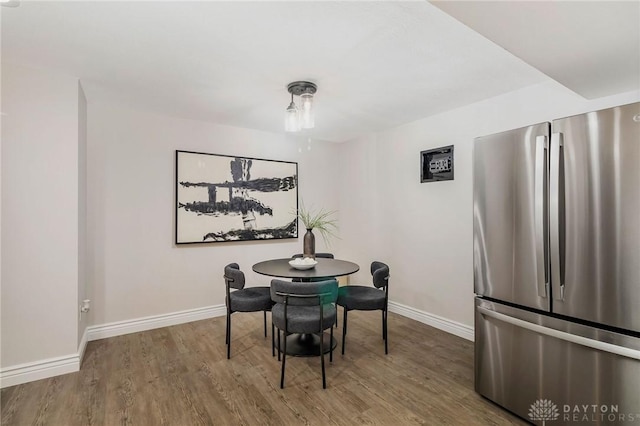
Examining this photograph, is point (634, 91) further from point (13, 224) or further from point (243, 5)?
point (13, 224)

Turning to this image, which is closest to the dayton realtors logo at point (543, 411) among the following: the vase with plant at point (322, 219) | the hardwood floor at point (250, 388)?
the hardwood floor at point (250, 388)

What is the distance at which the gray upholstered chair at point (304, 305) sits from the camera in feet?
7.84

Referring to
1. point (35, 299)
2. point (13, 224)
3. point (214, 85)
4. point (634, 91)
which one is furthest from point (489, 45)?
point (35, 299)

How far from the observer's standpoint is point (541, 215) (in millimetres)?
1934

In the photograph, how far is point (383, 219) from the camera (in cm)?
448

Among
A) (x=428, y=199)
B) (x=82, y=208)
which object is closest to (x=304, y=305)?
(x=428, y=199)

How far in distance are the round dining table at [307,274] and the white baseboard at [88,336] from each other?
1.37 metres

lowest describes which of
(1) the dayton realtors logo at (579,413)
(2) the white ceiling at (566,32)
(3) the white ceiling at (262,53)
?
(1) the dayton realtors logo at (579,413)

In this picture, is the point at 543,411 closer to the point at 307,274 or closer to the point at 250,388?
the point at 307,274

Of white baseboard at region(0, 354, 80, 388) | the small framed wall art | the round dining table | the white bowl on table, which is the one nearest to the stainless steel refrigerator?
the round dining table

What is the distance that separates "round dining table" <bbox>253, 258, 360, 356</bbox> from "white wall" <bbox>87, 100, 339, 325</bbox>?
1.24 metres

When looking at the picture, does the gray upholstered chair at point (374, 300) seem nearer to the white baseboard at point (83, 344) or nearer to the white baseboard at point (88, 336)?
the white baseboard at point (88, 336)

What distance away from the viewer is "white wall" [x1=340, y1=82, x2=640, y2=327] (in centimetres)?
301

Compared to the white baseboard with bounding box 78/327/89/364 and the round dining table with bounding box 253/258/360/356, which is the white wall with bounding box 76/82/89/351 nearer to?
the white baseboard with bounding box 78/327/89/364
